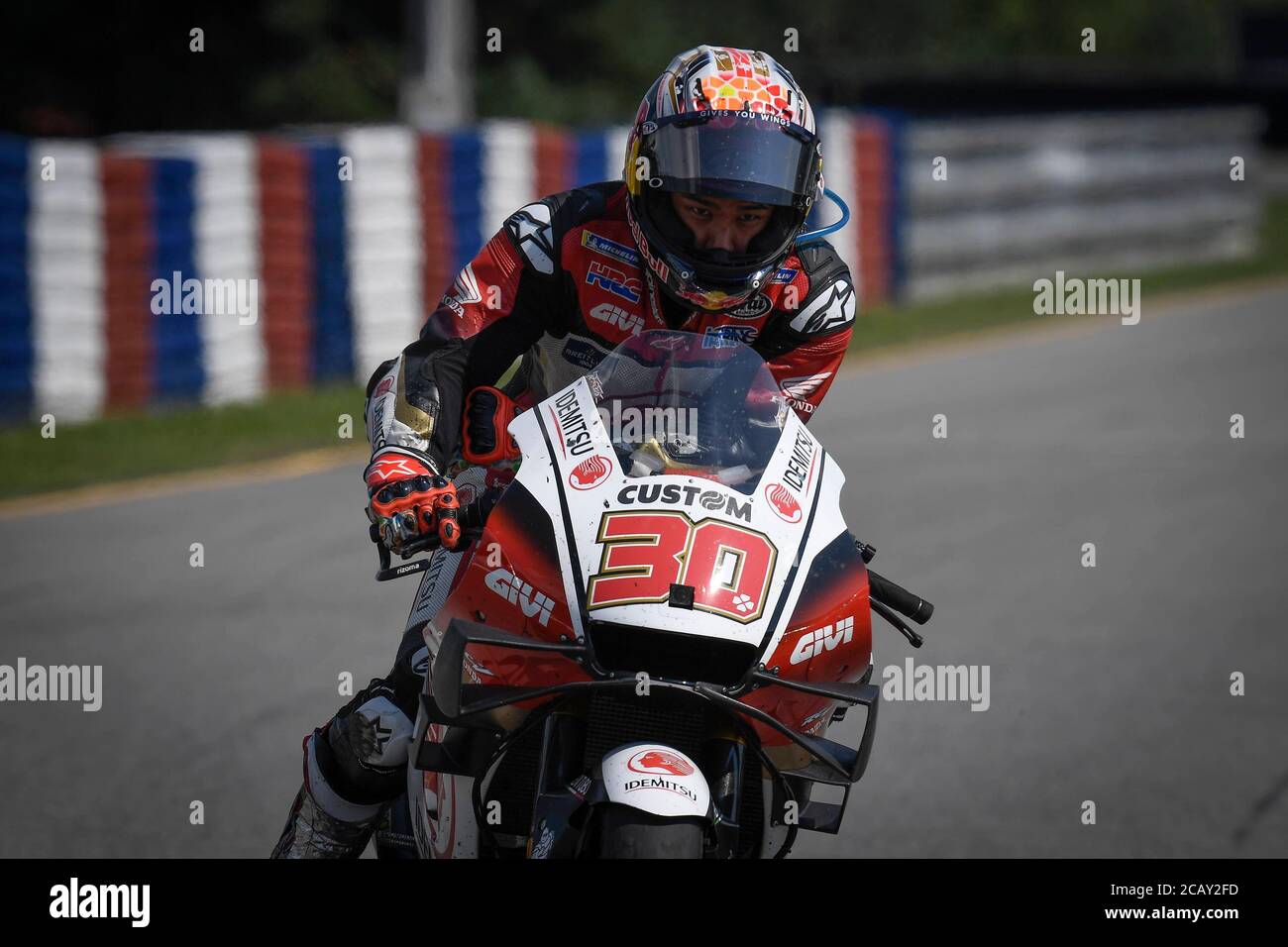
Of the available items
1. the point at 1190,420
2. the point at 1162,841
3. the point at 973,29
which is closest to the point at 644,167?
the point at 1162,841

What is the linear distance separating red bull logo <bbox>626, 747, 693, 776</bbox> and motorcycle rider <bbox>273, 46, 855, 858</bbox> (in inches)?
24.3

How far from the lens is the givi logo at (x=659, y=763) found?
315cm

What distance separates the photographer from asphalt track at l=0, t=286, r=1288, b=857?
5680 millimetres

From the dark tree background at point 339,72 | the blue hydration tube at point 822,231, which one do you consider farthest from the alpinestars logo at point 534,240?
the dark tree background at point 339,72

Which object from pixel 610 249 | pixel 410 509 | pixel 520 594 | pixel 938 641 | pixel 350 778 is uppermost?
pixel 610 249

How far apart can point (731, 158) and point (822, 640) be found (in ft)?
3.51

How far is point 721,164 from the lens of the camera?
152 inches

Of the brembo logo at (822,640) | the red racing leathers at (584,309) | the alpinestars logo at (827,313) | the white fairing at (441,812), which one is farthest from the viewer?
the alpinestars logo at (827,313)

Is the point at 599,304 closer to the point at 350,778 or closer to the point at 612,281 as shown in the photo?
the point at 612,281

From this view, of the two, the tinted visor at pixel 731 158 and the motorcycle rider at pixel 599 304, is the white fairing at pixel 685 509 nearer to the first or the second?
the motorcycle rider at pixel 599 304

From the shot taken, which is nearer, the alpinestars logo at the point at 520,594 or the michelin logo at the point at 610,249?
the alpinestars logo at the point at 520,594

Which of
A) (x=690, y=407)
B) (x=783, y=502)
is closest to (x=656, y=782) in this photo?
(x=783, y=502)
